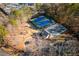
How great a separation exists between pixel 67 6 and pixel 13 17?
334mm

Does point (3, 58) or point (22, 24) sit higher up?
point (22, 24)

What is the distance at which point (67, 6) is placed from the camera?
2.91ft

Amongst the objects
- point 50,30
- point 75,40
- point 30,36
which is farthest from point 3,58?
point 75,40

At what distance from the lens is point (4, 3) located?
896mm

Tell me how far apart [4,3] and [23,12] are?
13cm

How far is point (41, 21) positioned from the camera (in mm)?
885

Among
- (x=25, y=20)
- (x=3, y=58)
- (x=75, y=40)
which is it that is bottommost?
(x=3, y=58)

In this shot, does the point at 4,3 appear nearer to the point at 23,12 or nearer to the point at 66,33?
the point at 23,12

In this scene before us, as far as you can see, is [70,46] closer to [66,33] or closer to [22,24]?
[66,33]

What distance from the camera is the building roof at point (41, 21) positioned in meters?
0.88

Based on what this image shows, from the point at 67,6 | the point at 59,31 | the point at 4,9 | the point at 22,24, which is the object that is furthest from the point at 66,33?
the point at 4,9

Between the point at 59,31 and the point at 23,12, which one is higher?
the point at 23,12

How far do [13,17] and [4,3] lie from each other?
0.34ft

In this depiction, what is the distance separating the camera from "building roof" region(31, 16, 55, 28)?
0.88 meters
